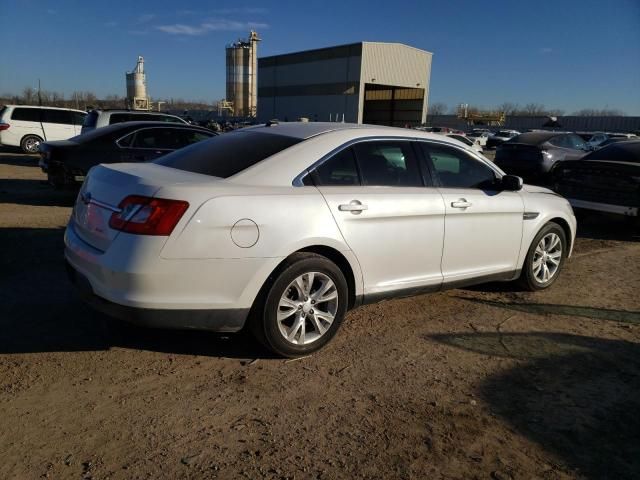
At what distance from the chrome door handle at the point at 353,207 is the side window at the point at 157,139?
6.46 meters

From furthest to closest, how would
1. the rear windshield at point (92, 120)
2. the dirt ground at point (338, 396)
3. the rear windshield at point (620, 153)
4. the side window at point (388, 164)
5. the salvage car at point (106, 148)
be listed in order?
the rear windshield at point (92, 120), the rear windshield at point (620, 153), the salvage car at point (106, 148), the side window at point (388, 164), the dirt ground at point (338, 396)

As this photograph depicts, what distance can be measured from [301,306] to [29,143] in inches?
714

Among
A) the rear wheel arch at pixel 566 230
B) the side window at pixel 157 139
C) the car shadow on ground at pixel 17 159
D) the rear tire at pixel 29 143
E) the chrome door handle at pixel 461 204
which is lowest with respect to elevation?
the car shadow on ground at pixel 17 159

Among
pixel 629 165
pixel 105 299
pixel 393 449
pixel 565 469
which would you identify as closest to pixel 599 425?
pixel 565 469

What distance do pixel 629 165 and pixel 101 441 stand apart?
27.6ft

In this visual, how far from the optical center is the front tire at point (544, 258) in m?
5.19

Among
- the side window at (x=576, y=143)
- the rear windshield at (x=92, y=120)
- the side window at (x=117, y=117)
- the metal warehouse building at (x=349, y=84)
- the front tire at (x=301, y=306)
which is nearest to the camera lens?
the front tire at (x=301, y=306)

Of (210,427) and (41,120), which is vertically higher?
(41,120)

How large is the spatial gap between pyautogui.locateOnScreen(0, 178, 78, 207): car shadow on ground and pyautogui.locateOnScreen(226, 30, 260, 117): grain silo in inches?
3415

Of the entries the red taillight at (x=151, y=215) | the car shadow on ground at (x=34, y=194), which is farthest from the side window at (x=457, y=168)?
the car shadow on ground at (x=34, y=194)

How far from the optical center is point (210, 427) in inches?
111

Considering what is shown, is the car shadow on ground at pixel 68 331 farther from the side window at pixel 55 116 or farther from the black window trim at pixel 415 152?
the side window at pixel 55 116

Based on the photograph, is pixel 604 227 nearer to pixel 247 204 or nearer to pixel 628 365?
pixel 628 365

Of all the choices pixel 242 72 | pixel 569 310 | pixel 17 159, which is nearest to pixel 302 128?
pixel 569 310
